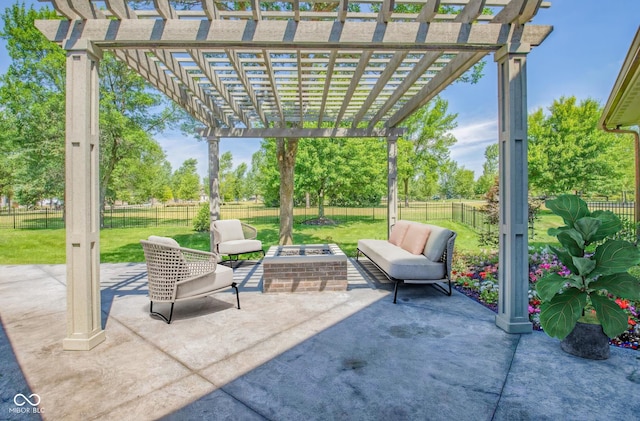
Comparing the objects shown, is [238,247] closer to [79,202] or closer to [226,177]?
[79,202]

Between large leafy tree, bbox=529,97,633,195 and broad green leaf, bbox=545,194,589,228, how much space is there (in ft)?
57.2

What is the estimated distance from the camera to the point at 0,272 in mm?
6266

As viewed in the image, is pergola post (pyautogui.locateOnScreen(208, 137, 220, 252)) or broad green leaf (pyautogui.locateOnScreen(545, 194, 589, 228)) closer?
broad green leaf (pyautogui.locateOnScreen(545, 194, 589, 228))

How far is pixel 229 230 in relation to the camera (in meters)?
7.14

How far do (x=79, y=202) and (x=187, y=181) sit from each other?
3996cm

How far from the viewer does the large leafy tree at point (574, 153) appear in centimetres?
1752

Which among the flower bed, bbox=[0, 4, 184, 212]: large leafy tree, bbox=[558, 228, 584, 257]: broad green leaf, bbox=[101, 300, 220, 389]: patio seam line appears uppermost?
bbox=[0, 4, 184, 212]: large leafy tree

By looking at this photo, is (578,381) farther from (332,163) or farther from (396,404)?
(332,163)

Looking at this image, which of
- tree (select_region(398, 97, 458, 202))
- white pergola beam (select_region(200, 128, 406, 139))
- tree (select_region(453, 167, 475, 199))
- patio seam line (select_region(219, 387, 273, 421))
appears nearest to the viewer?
patio seam line (select_region(219, 387, 273, 421))

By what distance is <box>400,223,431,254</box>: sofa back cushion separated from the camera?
16.3 ft

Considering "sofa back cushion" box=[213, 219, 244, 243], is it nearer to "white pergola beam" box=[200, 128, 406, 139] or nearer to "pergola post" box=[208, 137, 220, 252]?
"pergola post" box=[208, 137, 220, 252]

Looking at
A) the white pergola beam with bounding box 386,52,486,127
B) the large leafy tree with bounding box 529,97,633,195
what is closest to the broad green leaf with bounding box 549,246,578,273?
the white pergola beam with bounding box 386,52,486,127

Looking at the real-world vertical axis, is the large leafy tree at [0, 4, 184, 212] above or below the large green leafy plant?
above

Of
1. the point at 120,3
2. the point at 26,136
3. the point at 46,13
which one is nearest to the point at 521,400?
the point at 120,3
